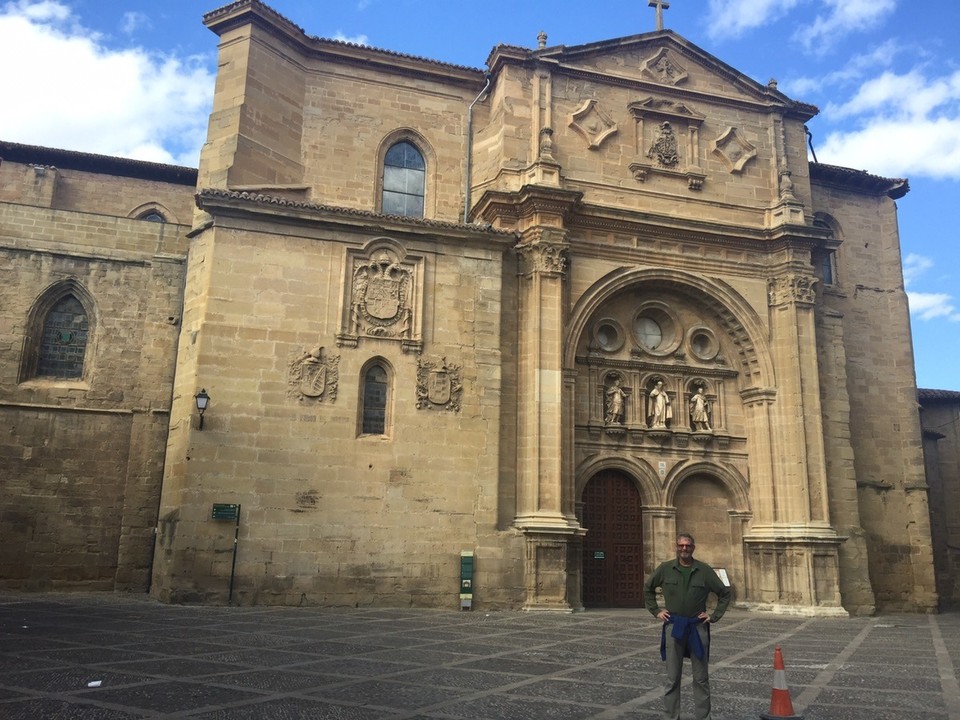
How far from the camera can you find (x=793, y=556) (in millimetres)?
19688

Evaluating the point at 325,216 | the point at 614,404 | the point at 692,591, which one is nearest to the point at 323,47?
the point at 325,216

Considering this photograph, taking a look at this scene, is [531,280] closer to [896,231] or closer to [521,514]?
[521,514]

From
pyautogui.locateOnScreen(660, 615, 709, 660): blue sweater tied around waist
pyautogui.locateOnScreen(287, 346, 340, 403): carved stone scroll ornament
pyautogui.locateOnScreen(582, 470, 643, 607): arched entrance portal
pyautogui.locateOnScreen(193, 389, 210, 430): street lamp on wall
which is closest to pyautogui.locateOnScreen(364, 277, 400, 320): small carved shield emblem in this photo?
pyautogui.locateOnScreen(287, 346, 340, 403): carved stone scroll ornament

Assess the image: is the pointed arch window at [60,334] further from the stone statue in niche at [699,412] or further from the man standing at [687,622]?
the man standing at [687,622]

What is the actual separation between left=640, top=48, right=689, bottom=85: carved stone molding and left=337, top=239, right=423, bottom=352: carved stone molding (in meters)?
9.07

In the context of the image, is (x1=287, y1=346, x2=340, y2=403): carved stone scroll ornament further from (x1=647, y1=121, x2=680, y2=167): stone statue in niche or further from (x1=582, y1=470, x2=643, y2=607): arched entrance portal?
(x1=647, y1=121, x2=680, y2=167): stone statue in niche

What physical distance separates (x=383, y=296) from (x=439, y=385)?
2.31 metres

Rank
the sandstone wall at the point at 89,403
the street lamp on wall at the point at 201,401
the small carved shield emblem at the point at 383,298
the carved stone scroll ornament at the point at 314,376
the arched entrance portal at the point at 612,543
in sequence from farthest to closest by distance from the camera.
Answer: the arched entrance portal at the point at 612,543 → the sandstone wall at the point at 89,403 → the small carved shield emblem at the point at 383,298 → the carved stone scroll ornament at the point at 314,376 → the street lamp on wall at the point at 201,401

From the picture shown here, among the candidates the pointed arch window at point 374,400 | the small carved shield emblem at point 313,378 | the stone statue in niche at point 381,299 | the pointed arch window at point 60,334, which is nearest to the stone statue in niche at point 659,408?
the stone statue in niche at point 381,299

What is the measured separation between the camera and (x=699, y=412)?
2122cm

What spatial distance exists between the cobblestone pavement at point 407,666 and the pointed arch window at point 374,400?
384 centimetres

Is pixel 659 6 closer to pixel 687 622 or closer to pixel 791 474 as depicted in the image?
pixel 791 474

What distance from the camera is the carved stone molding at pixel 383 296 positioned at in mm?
17938

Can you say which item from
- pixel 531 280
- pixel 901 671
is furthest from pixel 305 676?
pixel 531 280
